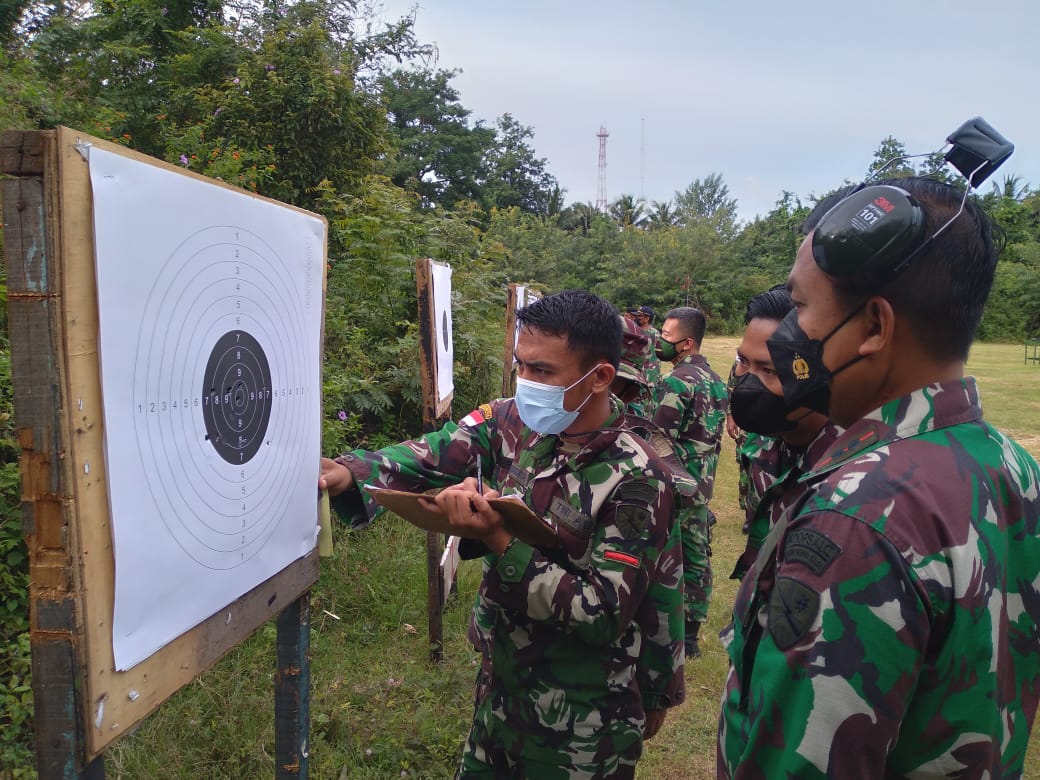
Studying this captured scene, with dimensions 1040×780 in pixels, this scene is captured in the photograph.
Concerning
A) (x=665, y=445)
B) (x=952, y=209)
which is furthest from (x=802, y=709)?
(x=665, y=445)

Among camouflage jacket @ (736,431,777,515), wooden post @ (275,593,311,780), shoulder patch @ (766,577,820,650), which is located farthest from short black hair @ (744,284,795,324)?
wooden post @ (275,593,311,780)

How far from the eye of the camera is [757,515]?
163 centimetres

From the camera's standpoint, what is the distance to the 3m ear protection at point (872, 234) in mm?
882

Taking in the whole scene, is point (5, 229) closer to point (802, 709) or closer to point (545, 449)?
point (802, 709)

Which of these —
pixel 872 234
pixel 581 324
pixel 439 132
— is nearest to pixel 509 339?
pixel 581 324

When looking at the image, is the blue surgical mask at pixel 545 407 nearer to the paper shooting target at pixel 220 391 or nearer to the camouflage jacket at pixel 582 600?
the camouflage jacket at pixel 582 600

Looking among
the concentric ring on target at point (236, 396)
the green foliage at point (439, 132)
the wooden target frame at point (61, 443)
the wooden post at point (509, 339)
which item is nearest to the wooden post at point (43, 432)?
the wooden target frame at point (61, 443)

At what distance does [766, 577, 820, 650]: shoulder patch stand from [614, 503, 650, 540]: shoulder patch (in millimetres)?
742

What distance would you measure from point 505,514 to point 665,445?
2.77ft

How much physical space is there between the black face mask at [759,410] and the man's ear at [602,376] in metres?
0.36

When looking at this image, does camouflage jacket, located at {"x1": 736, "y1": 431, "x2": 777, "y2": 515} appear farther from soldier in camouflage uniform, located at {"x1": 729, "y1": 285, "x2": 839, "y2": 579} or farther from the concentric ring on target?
the concentric ring on target

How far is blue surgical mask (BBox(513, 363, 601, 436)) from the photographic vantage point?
1.83m

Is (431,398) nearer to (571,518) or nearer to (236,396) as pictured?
(571,518)

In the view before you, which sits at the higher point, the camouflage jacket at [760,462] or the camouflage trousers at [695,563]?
the camouflage jacket at [760,462]
